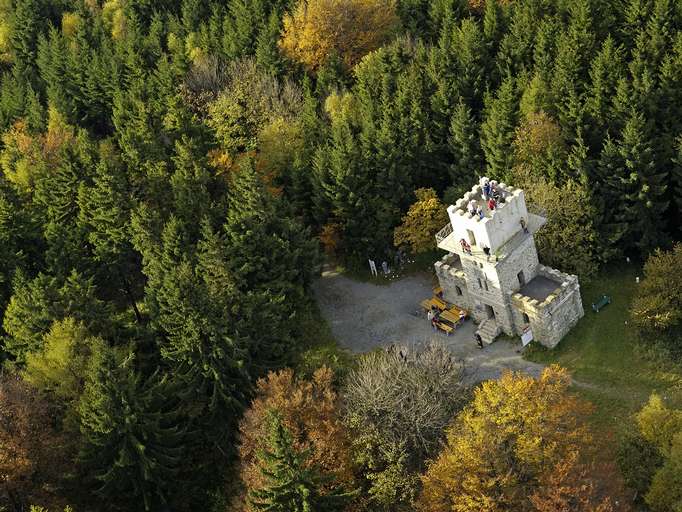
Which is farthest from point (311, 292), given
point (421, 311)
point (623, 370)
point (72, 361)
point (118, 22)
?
point (118, 22)

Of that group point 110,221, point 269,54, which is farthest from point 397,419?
point 269,54

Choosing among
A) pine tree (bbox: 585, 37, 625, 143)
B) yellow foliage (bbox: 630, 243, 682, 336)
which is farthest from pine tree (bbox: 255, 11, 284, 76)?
yellow foliage (bbox: 630, 243, 682, 336)

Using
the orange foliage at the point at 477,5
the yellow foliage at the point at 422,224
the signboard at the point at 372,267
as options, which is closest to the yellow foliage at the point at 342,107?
the yellow foliage at the point at 422,224

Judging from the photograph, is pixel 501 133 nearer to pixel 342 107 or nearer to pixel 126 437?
pixel 342 107

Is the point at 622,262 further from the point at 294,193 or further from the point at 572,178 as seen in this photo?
the point at 294,193

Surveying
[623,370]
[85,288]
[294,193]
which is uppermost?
[85,288]

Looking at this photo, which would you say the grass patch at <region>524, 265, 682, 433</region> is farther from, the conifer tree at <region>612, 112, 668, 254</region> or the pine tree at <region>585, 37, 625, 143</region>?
the pine tree at <region>585, 37, 625, 143</region>

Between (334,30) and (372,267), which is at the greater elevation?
(334,30)
